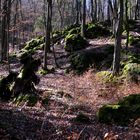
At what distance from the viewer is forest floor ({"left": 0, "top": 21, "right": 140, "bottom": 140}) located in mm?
10105

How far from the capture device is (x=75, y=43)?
31359 mm

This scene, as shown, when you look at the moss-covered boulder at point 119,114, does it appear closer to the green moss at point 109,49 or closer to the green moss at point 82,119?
the green moss at point 82,119

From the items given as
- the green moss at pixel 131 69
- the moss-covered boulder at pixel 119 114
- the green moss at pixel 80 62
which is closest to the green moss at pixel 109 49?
the green moss at pixel 80 62

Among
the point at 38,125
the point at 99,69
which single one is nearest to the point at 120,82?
the point at 99,69

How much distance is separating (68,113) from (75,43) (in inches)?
696

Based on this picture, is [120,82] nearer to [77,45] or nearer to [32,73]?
[32,73]

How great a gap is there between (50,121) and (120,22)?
1208 centimetres

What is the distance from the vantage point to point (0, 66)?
33.8 meters

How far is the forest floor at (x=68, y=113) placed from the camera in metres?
10.1

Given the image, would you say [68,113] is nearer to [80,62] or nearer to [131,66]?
[131,66]

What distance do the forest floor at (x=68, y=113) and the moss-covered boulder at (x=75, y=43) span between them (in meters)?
5.12

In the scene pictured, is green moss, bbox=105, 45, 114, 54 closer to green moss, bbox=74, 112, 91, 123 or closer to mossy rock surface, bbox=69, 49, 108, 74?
mossy rock surface, bbox=69, 49, 108, 74

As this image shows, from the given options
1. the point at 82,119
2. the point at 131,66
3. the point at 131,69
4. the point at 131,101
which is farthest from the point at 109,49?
the point at 82,119

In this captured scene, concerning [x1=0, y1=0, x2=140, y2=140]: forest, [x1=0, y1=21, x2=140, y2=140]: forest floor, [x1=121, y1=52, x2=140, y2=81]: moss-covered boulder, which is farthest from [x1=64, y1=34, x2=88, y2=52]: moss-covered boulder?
[x1=121, y1=52, x2=140, y2=81]: moss-covered boulder
